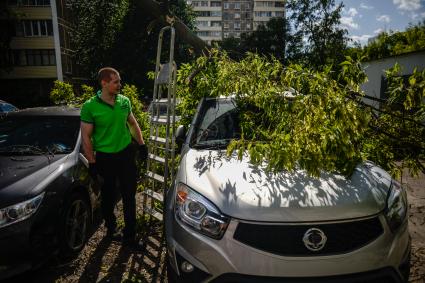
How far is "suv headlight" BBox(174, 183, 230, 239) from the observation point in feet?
7.87

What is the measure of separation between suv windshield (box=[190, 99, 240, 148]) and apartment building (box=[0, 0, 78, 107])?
36.3 m

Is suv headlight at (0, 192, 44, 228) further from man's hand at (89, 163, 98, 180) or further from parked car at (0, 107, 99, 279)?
man's hand at (89, 163, 98, 180)

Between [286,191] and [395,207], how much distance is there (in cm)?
90

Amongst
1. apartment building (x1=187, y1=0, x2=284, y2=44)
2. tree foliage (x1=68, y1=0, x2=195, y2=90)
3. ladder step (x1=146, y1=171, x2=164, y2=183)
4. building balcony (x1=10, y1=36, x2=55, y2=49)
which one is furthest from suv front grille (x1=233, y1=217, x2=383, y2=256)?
apartment building (x1=187, y1=0, x2=284, y2=44)

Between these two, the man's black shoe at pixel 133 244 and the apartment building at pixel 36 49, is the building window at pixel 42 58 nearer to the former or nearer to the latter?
the apartment building at pixel 36 49

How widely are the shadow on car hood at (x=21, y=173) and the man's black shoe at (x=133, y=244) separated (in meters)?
1.25

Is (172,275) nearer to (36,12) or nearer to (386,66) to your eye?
(386,66)

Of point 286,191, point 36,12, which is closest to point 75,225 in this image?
point 286,191

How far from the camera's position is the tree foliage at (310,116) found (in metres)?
2.88

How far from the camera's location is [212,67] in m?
4.81

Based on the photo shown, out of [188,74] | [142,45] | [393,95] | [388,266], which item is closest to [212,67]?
[188,74]

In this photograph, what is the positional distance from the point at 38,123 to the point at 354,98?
4159 mm

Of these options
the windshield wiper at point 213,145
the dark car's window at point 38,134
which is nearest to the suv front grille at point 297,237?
the windshield wiper at point 213,145

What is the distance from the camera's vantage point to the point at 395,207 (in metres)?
2.63
